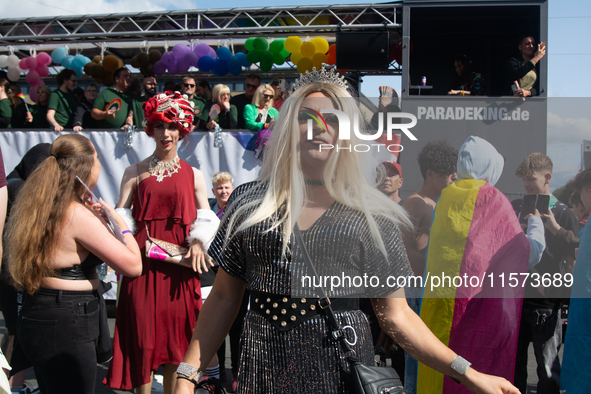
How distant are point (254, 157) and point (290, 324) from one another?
3.80 metres

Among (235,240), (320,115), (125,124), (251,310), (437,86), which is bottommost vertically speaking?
(251,310)

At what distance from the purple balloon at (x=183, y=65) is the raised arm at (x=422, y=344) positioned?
674cm

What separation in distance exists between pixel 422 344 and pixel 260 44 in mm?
6168

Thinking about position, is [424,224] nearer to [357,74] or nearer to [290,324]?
[290,324]

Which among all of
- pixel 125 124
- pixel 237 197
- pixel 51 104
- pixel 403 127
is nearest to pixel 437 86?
pixel 125 124

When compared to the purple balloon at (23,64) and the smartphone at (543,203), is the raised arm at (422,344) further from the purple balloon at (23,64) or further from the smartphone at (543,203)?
the purple balloon at (23,64)

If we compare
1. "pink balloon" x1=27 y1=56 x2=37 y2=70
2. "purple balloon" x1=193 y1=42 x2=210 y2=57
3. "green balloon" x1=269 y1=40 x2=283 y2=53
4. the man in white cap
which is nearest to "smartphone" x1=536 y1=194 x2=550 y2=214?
the man in white cap

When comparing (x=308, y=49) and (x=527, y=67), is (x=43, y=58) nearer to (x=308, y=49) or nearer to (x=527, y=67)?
(x=308, y=49)

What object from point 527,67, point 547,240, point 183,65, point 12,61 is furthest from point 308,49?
point 12,61

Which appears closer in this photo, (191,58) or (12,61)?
(191,58)

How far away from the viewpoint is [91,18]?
22.0ft

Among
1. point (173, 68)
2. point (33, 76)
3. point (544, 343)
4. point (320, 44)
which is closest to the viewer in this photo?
point (544, 343)

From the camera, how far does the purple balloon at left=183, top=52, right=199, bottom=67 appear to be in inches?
290

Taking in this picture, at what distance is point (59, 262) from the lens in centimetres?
210
